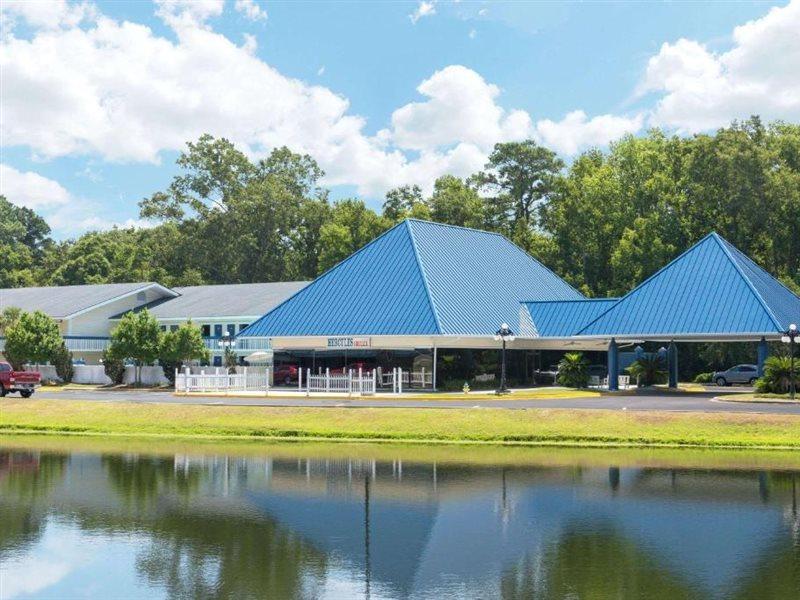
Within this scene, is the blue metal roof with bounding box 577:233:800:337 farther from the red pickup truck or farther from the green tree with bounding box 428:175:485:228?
the green tree with bounding box 428:175:485:228

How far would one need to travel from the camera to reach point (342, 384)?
160ft

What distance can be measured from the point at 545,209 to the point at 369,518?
7591cm

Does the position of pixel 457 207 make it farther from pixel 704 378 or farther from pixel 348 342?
pixel 348 342

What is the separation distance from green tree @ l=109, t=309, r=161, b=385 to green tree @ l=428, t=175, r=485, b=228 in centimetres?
3509

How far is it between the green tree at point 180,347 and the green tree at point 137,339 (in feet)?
1.74

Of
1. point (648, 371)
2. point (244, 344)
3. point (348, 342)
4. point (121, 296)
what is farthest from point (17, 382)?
point (648, 371)

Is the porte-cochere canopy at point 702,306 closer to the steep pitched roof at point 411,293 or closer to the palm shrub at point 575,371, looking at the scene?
the palm shrub at point 575,371

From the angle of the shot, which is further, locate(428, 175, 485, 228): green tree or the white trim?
locate(428, 175, 485, 228): green tree

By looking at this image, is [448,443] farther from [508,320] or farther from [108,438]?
[508,320]

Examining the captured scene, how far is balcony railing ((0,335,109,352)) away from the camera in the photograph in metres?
69.2

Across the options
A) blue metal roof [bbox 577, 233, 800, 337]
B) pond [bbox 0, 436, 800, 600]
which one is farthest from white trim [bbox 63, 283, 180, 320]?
pond [bbox 0, 436, 800, 600]

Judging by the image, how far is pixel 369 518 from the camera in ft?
66.3

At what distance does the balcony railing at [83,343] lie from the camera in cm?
6925

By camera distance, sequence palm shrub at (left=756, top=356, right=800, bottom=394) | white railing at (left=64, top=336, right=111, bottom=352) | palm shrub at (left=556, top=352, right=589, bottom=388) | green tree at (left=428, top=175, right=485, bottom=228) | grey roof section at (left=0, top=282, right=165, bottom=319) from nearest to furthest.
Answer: palm shrub at (left=756, top=356, right=800, bottom=394)
palm shrub at (left=556, top=352, right=589, bottom=388)
white railing at (left=64, top=336, right=111, bottom=352)
grey roof section at (left=0, top=282, right=165, bottom=319)
green tree at (left=428, top=175, right=485, bottom=228)
